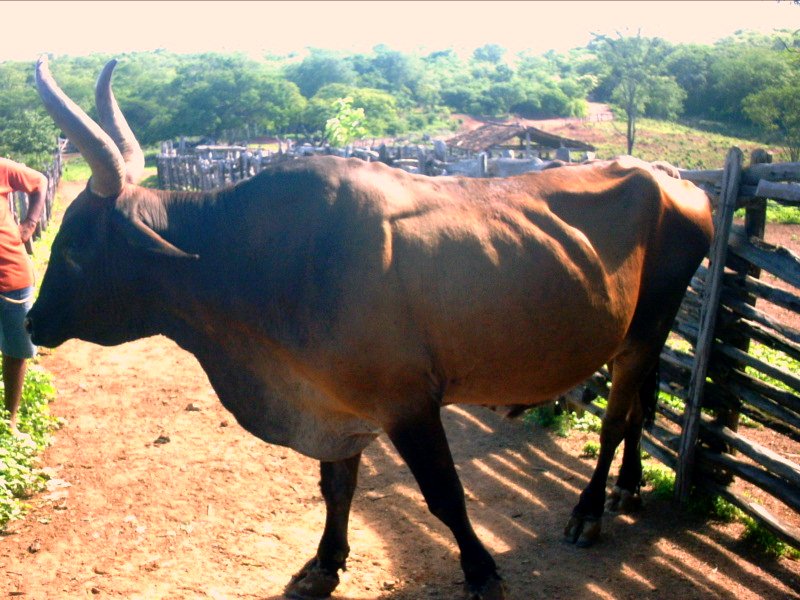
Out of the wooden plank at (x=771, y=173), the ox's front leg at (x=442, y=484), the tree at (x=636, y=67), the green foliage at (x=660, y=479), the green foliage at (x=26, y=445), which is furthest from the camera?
the tree at (x=636, y=67)

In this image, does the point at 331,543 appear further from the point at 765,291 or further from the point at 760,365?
the point at 765,291

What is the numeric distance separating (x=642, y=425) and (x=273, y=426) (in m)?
2.72

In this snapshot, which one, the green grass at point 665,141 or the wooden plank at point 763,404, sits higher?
the wooden plank at point 763,404

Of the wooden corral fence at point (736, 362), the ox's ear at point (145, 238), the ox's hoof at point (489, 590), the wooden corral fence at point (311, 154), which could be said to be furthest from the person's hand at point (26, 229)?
the wooden corral fence at point (736, 362)

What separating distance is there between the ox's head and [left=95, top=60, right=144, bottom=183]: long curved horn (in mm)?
94

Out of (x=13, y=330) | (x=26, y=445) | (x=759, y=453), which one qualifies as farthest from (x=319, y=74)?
(x=759, y=453)

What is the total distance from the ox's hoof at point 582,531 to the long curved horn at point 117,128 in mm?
3289

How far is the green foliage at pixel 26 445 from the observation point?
17.5ft

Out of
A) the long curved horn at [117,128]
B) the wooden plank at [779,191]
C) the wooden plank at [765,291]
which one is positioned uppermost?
the long curved horn at [117,128]

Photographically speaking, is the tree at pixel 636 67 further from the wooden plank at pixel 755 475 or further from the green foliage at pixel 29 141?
the wooden plank at pixel 755 475

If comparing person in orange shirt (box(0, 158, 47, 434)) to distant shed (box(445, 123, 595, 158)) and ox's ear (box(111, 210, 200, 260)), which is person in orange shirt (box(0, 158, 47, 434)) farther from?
distant shed (box(445, 123, 595, 158))

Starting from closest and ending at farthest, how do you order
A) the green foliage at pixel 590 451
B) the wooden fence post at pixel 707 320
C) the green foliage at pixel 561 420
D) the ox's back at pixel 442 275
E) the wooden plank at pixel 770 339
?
the ox's back at pixel 442 275, the wooden plank at pixel 770 339, the wooden fence post at pixel 707 320, the green foliage at pixel 590 451, the green foliage at pixel 561 420

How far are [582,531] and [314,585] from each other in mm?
1703

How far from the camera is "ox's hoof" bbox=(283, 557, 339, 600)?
446 centimetres
